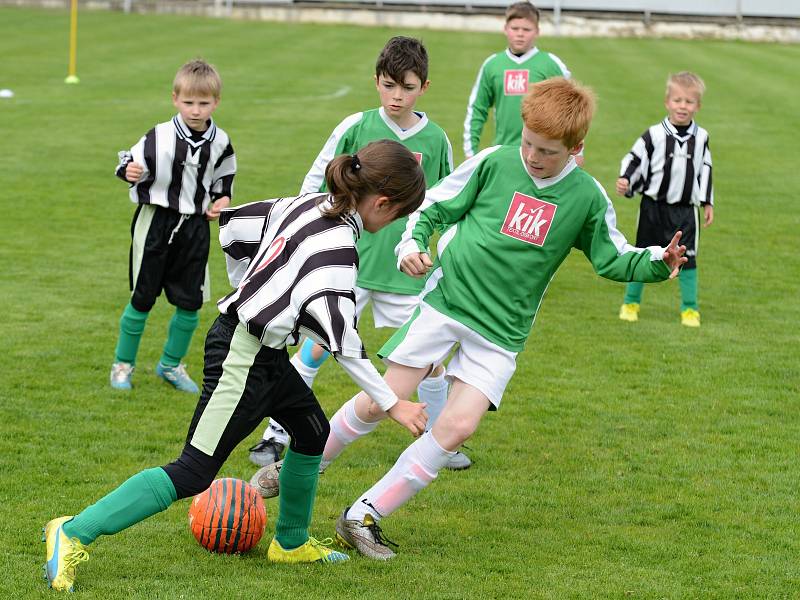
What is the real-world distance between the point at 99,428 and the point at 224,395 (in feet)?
7.67

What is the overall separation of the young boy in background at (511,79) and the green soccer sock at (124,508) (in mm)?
6209

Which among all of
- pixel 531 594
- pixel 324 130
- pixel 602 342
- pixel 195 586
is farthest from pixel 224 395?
pixel 324 130

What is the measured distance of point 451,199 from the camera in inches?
211

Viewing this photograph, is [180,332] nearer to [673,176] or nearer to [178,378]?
[178,378]

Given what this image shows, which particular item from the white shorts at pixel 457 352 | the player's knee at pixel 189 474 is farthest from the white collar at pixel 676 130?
the player's knee at pixel 189 474

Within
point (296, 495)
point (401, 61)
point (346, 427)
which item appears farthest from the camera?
point (401, 61)

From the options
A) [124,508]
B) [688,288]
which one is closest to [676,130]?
[688,288]

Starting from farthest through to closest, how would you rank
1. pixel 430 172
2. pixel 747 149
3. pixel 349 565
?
pixel 747 149 < pixel 430 172 < pixel 349 565

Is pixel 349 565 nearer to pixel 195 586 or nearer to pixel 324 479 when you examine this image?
pixel 195 586

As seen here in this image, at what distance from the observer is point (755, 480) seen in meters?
6.14

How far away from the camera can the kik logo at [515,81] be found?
10.3m

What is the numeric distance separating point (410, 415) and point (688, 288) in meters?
5.72

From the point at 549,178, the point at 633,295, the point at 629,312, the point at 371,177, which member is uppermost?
the point at 371,177

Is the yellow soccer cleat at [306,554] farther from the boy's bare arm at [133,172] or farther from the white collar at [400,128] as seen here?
the boy's bare arm at [133,172]
